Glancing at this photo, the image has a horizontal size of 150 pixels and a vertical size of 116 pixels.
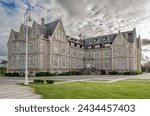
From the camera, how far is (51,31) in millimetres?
32031

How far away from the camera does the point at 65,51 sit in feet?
115

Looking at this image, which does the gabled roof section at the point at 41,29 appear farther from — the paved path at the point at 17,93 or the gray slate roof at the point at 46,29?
the paved path at the point at 17,93

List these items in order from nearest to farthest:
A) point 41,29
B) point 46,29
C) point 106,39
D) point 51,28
Result: point 41,29 < point 51,28 < point 46,29 < point 106,39

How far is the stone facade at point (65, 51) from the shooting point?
30.2 m

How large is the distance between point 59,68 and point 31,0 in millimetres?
23213

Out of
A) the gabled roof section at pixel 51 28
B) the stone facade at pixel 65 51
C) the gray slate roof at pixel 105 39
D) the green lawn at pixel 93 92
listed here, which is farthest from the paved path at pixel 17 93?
the gray slate roof at pixel 105 39

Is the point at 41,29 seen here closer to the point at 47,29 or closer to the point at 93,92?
the point at 47,29

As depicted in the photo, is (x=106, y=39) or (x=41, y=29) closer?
(x=41, y=29)

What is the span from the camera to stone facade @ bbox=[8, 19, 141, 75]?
1188 inches

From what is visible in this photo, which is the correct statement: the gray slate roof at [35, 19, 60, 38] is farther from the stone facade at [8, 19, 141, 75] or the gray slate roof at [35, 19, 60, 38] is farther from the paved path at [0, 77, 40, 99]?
the paved path at [0, 77, 40, 99]

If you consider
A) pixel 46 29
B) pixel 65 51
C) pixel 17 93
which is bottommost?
pixel 17 93

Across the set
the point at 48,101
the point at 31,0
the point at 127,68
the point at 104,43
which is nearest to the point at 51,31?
the point at 104,43

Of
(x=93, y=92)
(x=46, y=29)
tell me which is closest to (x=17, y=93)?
(x=93, y=92)

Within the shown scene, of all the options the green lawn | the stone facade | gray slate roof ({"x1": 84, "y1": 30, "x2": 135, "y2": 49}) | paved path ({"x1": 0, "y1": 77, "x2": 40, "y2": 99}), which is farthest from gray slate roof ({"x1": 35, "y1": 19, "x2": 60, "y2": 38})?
the green lawn
